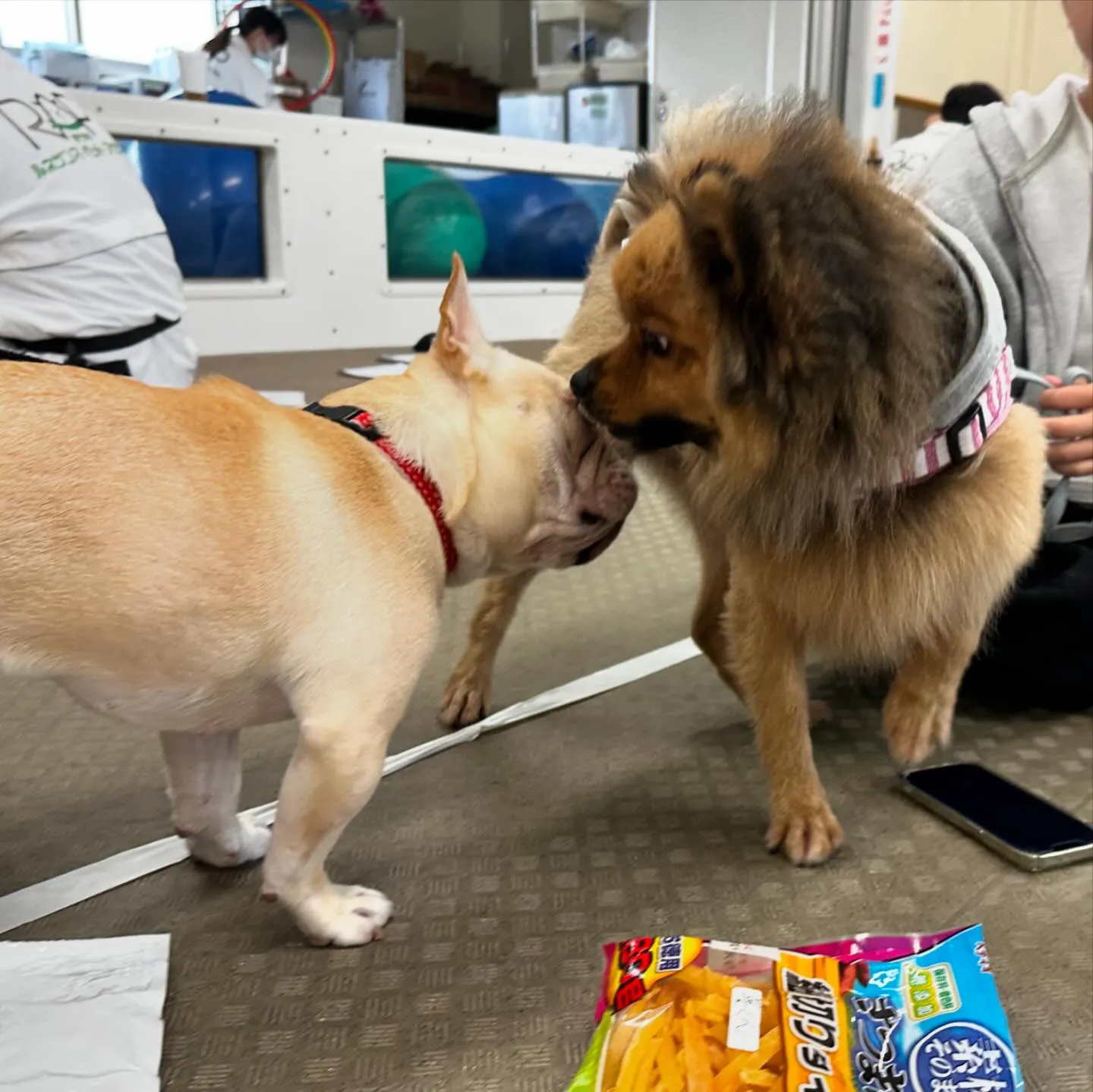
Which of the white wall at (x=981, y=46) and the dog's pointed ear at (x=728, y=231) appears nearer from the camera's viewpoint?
the dog's pointed ear at (x=728, y=231)

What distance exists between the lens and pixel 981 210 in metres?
1.48

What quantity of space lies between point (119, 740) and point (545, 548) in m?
0.70

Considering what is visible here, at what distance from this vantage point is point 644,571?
215 cm

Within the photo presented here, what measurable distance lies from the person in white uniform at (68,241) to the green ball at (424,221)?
5.40 ft

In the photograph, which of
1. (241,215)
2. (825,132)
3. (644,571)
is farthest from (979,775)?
(241,215)

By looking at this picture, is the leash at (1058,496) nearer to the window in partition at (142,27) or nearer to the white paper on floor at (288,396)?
the white paper on floor at (288,396)

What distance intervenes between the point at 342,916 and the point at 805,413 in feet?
2.08

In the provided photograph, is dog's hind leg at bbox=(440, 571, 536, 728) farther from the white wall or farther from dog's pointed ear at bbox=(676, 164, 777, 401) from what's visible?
the white wall

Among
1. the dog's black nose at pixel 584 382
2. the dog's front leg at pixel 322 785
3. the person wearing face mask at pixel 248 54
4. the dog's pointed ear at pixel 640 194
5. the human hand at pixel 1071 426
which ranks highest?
the person wearing face mask at pixel 248 54

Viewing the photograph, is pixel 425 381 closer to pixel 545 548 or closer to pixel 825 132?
pixel 545 548

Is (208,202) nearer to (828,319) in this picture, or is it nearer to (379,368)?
(379,368)

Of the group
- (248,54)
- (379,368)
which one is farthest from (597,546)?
(248,54)

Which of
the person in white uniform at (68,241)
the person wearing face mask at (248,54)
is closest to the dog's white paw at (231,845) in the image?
the person in white uniform at (68,241)

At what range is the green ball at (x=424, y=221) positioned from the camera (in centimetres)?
373
